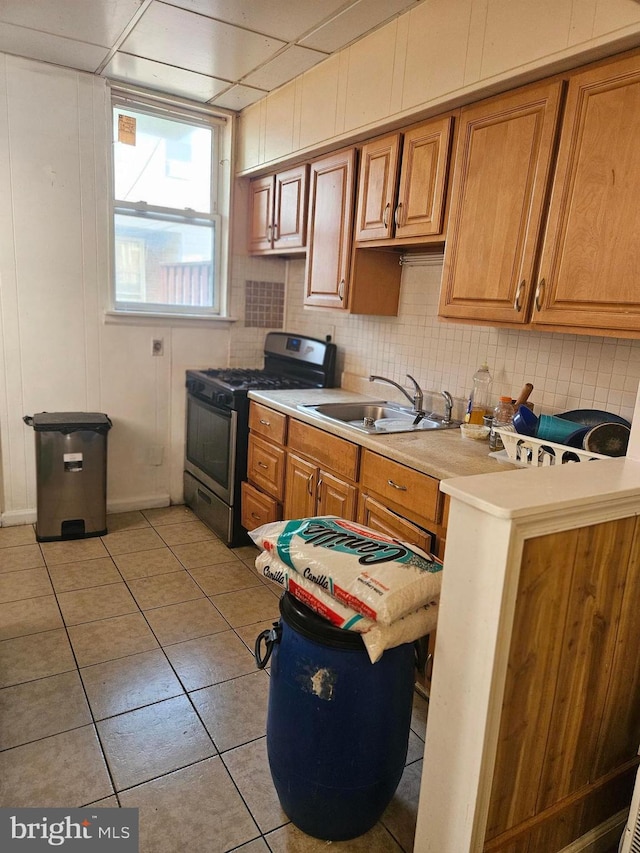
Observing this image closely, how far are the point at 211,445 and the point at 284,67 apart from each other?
2.07 m

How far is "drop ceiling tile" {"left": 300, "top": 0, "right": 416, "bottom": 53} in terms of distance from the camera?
224cm

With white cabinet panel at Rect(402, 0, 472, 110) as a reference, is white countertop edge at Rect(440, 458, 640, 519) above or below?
below

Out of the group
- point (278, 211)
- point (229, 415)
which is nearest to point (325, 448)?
point (229, 415)

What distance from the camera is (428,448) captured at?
7.25ft

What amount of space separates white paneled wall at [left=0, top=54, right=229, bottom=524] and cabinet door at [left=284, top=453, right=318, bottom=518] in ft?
4.18

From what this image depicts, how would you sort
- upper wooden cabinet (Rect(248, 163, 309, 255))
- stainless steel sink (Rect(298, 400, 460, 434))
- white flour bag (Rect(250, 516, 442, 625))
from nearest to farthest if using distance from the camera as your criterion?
white flour bag (Rect(250, 516, 442, 625)), stainless steel sink (Rect(298, 400, 460, 434)), upper wooden cabinet (Rect(248, 163, 309, 255))

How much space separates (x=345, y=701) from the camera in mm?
1424

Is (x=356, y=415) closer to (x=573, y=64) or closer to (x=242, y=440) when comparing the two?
(x=242, y=440)

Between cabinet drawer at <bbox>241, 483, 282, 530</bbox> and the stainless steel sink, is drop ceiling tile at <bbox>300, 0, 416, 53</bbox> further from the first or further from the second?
cabinet drawer at <bbox>241, 483, 282, 530</bbox>

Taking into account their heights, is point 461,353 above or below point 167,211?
below

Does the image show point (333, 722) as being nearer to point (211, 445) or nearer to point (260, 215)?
point (211, 445)

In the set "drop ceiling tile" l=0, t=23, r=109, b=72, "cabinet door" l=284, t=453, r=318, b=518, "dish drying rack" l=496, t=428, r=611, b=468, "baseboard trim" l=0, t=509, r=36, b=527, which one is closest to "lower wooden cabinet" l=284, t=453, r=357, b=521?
"cabinet door" l=284, t=453, r=318, b=518

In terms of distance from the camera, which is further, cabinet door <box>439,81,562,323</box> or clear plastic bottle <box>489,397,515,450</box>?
clear plastic bottle <box>489,397,515,450</box>

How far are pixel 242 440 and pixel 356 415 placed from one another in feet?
2.23
